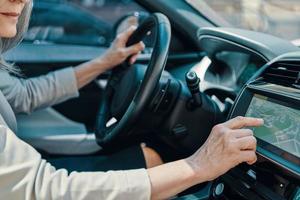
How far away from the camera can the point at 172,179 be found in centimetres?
111

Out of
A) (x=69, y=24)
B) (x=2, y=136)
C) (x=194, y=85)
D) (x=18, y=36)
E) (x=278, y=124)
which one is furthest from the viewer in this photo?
(x=69, y=24)

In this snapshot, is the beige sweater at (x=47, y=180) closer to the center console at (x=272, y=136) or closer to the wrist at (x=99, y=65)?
the center console at (x=272, y=136)

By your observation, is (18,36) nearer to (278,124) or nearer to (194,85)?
(194,85)

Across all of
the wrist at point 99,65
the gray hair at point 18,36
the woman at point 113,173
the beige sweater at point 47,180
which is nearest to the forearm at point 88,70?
the wrist at point 99,65

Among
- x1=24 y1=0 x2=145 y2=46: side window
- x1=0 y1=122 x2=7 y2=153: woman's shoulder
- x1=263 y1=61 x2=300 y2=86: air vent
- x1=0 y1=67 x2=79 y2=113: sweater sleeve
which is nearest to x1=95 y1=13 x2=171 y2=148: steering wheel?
x1=0 y1=67 x2=79 y2=113: sweater sleeve

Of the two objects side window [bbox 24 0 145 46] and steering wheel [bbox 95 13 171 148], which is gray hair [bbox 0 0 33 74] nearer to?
steering wheel [bbox 95 13 171 148]

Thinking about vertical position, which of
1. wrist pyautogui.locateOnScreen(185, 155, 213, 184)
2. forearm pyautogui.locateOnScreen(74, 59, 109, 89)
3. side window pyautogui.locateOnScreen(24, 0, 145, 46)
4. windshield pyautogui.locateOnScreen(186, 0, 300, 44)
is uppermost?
wrist pyautogui.locateOnScreen(185, 155, 213, 184)

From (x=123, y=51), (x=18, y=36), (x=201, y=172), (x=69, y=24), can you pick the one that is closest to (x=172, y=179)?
(x=201, y=172)

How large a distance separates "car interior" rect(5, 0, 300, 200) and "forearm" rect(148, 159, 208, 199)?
6.7 inches

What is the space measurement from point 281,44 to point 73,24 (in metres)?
1.28

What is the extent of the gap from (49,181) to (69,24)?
1.58m

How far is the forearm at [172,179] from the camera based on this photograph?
1.10 metres

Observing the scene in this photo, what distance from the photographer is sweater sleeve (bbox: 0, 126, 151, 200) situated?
103cm

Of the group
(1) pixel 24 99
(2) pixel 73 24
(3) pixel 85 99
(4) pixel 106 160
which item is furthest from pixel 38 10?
(4) pixel 106 160
